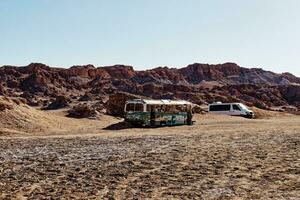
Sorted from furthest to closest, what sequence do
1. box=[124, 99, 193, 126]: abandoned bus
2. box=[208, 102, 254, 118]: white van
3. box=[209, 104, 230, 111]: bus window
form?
Result: box=[209, 104, 230, 111]: bus window < box=[208, 102, 254, 118]: white van < box=[124, 99, 193, 126]: abandoned bus

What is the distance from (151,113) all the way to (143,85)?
90.9 metres

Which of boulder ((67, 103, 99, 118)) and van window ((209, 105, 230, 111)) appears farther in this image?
van window ((209, 105, 230, 111))

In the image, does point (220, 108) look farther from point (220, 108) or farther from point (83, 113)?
point (83, 113)

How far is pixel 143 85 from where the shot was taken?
130 meters

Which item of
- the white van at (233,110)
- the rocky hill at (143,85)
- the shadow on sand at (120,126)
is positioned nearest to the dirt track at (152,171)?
the shadow on sand at (120,126)

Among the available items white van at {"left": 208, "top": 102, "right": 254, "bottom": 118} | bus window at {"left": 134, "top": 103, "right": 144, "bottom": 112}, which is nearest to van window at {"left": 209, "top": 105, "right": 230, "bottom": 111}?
white van at {"left": 208, "top": 102, "right": 254, "bottom": 118}

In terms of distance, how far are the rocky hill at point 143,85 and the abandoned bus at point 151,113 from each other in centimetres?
4784

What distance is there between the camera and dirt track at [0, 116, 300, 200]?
442 inches

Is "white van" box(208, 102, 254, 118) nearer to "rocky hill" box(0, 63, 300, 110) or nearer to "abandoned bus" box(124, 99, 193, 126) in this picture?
"abandoned bus" box(124, 99, 193, 126)

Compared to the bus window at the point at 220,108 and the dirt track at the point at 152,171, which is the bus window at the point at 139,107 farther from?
the bus window at the point at 220,108

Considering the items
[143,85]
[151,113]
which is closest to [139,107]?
[151,113]

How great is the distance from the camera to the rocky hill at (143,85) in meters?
112

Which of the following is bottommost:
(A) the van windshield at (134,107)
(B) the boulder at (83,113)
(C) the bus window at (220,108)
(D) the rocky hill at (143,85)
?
(B) the boulder at (83,113)

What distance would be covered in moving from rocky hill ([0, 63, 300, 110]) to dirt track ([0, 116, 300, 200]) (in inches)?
2721
